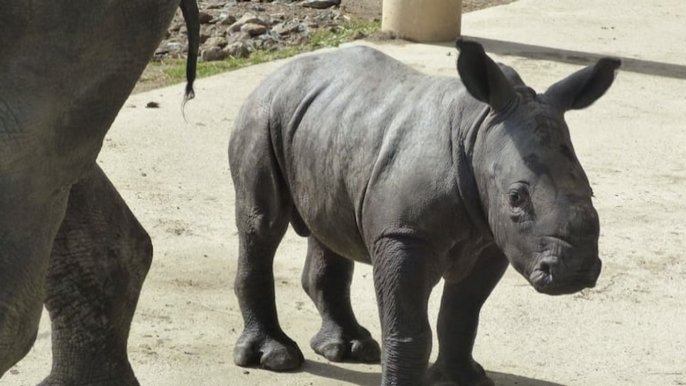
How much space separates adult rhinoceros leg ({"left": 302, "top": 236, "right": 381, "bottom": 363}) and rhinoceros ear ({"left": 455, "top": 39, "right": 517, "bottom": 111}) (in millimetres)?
1372

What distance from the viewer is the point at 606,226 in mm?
8008

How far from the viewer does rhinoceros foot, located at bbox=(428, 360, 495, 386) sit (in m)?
5.71

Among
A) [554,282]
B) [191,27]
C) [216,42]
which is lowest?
[216,42]

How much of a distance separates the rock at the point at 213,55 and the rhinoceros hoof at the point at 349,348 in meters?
5.56

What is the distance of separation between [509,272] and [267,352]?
5.70ft

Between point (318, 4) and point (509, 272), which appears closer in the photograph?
point (509, 272)

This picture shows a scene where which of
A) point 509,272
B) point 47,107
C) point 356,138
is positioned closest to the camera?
point 47,107

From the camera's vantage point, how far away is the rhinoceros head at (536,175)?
4.72m

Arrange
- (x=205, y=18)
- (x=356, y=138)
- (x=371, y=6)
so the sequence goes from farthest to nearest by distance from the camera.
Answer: (x=371, y=6)
(x=205, y=18)
(x=356, y=138)

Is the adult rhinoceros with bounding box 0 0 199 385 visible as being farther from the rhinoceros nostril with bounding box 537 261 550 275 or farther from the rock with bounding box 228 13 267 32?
the rock with bounding box 228 13 267 32

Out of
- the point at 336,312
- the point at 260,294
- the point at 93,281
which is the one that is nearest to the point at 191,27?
the point at 93,281

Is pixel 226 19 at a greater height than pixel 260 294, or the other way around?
pixel 260 294

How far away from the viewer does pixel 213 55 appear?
1153 cm

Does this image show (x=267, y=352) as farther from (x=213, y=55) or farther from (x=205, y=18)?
(x=205, y=18)
